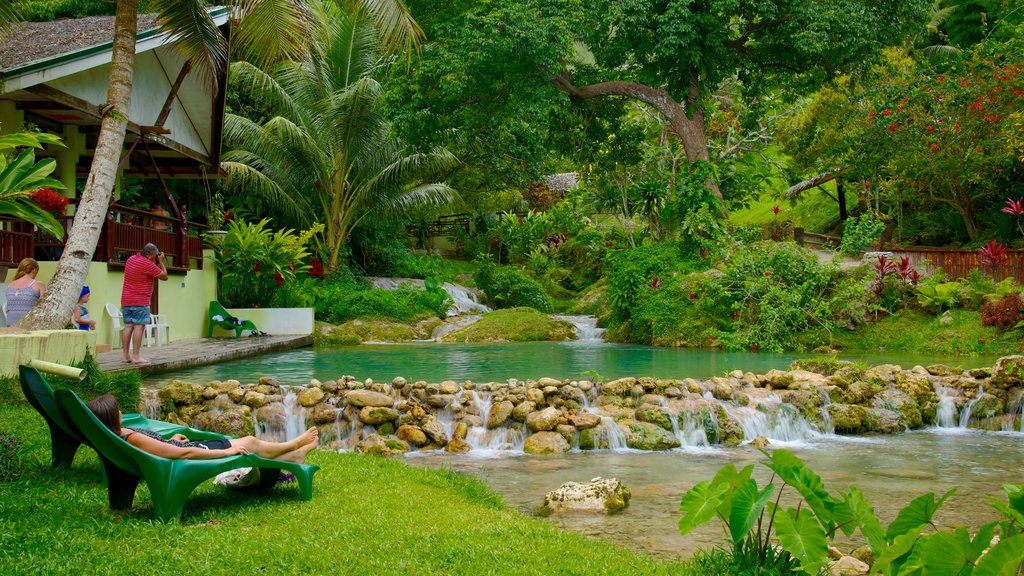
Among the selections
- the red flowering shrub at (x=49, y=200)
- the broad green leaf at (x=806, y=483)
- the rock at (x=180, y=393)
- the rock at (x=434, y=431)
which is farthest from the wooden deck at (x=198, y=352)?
the broad green leaf at (x=806, y=483)

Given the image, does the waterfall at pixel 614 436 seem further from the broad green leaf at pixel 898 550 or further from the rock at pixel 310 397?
the broad green leaf at pixel 898 550

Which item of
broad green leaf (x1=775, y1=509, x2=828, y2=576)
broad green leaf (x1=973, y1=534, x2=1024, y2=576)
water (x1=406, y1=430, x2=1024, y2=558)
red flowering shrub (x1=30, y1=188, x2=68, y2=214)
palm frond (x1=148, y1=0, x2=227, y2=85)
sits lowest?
water (x1=406, y1=430, x2=1024, y2=558)

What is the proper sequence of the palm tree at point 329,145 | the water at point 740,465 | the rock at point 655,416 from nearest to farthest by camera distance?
the water at point 740,465
the rock at point 655,416
the palm tree at point 329,145

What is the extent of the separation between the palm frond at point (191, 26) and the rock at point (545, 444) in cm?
855

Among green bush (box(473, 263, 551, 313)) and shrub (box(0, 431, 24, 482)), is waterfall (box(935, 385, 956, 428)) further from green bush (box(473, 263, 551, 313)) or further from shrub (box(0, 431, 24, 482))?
green bush (box(473, 263, 551, 313))

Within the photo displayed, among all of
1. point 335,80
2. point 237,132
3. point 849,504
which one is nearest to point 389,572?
point 849,504

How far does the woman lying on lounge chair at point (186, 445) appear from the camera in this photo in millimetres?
5039

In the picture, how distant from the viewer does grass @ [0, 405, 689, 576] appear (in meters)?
4.27

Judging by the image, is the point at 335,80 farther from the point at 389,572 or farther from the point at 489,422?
the point at 389,572

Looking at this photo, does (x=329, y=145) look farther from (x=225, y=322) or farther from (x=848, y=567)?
(x=848, y=567)

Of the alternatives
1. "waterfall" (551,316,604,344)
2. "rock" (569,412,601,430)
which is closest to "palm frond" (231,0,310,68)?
"rock" (569,412,601,430)

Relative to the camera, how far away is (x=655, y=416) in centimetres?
1019

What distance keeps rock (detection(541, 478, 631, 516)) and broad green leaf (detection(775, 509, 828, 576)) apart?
2.91 meters

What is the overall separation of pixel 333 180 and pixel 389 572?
22.3 meters
